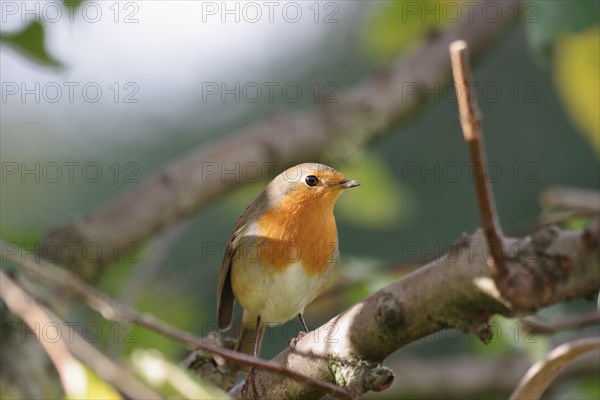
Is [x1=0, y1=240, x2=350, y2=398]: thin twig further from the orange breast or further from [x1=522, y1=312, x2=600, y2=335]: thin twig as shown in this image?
the orange breast

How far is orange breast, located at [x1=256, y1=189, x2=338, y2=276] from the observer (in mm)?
3232

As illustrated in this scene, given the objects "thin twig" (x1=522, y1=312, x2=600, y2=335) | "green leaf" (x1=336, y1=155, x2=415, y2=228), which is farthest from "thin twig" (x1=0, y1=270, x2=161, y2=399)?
"green leaf" (x1=336, y1=155, x2=415, y2=228)

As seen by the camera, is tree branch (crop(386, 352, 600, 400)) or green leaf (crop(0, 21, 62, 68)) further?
tree branch (crop(386, 352, 600, 400))

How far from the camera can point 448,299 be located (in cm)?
153

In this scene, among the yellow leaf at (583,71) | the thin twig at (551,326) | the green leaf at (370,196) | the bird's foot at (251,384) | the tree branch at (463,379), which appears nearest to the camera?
the bird's foot at (251,384)

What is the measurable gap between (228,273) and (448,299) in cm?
203

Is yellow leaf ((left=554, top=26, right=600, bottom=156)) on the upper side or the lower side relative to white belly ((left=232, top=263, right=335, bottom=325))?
upper

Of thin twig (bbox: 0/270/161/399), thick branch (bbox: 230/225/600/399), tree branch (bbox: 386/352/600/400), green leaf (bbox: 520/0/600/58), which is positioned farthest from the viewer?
tree branch (bbox: 386/352/600/400)

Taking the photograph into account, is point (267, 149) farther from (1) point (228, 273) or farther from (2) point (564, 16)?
(2) point (564, 16)

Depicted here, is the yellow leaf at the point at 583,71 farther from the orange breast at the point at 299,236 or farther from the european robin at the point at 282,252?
the orange breast at the point at 299,236

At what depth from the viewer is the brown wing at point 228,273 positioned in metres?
3.37

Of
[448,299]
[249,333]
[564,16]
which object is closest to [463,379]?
[249,333]

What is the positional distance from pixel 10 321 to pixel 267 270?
40.2 inches

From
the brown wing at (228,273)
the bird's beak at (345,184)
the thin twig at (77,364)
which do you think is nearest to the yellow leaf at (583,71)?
the bird's beak at (345,184)
